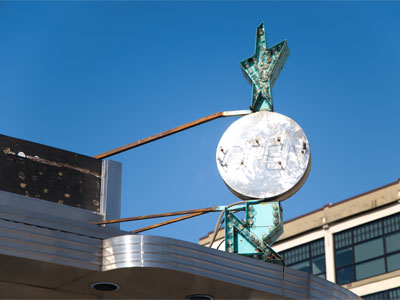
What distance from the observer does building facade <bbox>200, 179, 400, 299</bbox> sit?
40062mm

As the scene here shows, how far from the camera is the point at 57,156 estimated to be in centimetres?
1470

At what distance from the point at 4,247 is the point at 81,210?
119 inches

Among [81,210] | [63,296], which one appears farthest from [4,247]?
[81,210]

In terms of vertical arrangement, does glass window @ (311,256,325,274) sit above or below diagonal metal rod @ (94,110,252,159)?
above

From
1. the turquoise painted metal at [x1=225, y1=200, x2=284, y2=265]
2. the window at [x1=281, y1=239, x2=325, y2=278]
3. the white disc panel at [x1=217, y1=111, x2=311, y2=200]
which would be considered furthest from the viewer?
the window at [x1=281, y1=239, x2=325, y2=278]

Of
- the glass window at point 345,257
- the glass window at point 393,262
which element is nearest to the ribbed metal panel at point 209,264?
the glass window at point 393,262

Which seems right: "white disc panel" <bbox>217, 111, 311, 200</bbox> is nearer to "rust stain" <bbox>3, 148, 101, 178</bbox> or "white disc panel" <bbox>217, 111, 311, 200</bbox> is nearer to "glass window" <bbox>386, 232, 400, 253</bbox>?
"rust stain" <bbox>3, 148, 101, 178</bbox>

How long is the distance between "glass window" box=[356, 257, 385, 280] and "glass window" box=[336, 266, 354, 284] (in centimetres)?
39

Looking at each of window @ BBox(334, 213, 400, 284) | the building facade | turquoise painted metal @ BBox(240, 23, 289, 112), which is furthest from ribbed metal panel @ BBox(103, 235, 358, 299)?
window @ BBox(334, 213, 400, 284)

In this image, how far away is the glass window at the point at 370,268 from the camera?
40.5m

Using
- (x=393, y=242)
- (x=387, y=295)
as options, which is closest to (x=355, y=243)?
(x=393, y=242)

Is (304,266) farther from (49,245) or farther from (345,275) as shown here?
(49,245)

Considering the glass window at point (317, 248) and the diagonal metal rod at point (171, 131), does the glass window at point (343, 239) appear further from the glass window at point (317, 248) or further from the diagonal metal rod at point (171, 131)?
the diagonal metal rod at point (171, 131)

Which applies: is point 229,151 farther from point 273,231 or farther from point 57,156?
point 57,156
